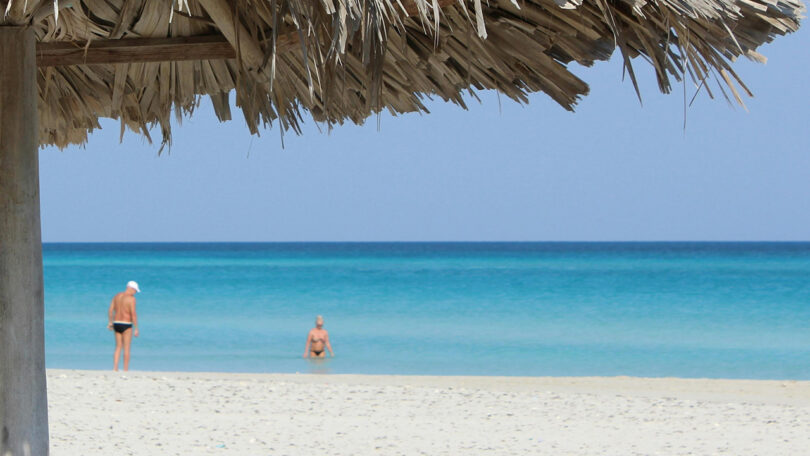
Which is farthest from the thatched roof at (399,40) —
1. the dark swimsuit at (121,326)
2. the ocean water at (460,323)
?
the ocean water at (460,323)

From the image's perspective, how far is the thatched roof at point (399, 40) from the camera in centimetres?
190

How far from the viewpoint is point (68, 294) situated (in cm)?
2608

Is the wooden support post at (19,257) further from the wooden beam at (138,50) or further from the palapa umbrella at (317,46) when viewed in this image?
the wooden beam at (138,50)

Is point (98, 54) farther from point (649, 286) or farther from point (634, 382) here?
point (649, 286)

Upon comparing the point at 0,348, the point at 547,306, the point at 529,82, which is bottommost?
the point at 547,306

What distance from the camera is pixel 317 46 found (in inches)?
71.9

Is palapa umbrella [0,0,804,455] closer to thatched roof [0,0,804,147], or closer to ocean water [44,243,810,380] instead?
thatched roof [0,0,804,147]

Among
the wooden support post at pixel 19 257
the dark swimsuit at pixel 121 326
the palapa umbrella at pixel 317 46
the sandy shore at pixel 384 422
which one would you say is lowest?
the sandy shore at pixel 384 422

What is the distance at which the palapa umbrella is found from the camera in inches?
75.9

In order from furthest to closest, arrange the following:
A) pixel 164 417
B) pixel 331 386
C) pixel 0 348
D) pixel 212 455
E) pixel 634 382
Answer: pixel 634 382
pixel 331 386
pixel 164 417
pixel 212 455
pixel 0 348

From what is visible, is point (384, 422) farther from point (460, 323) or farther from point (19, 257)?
point (460, 323)

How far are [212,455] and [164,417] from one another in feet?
Result: 3.82

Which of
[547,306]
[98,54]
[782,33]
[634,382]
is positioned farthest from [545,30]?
[547,306]

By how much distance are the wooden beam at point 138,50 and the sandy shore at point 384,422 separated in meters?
2.34
